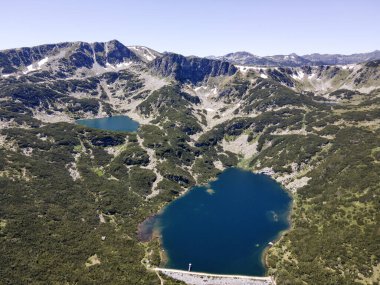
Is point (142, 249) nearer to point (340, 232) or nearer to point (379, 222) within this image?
point (340, 232)

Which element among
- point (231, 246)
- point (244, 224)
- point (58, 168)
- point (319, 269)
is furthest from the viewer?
point (58, 168)

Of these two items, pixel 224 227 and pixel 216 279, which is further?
pixel 224 227

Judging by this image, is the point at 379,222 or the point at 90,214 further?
the point at 90,214

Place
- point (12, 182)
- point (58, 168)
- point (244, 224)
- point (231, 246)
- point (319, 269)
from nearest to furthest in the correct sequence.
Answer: point (319, 269) < point (231, 246) < point (244, 224) < point (12, 182) < point (58, 168)

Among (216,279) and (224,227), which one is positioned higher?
(216,279)

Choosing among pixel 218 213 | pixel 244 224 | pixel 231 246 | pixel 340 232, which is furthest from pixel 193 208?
pixel 340 232

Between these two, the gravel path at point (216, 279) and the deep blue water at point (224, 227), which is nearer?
the gravel path at point (216, 279)

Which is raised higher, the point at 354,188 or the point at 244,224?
the point at 354,188

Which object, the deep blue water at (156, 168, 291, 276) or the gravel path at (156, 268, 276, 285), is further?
the deep blue water at (156, 168, 291, 276)
